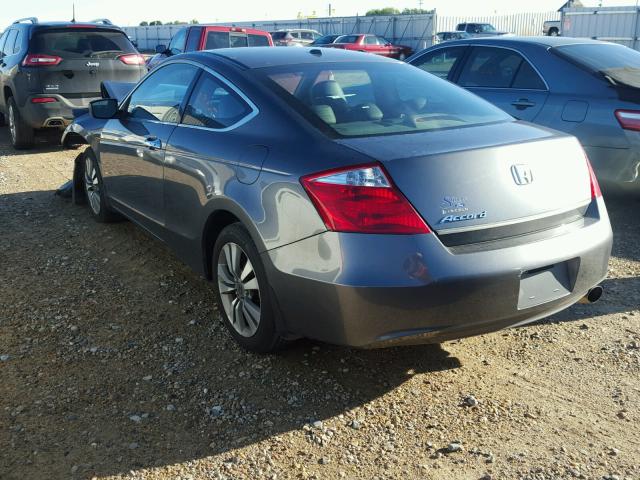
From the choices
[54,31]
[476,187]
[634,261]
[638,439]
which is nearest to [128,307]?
[476,187]

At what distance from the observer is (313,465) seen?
2.87 meters

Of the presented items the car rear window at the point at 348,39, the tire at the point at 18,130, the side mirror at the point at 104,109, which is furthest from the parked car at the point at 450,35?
the side mirror at the point at 104,109

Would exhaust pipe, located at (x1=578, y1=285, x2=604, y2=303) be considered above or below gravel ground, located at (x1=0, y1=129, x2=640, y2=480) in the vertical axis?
above

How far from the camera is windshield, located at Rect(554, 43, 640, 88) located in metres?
6.02

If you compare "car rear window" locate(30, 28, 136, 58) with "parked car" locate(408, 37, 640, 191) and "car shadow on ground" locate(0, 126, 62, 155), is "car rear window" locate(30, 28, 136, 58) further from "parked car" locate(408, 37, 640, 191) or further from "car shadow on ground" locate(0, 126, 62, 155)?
"parked car" locate(408, 37, 640, 191)

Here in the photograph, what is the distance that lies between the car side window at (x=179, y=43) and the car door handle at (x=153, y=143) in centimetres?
1060

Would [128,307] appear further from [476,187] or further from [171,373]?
[476,187]

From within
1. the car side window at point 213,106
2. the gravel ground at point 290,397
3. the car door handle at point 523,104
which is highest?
the car side window at point 213,106

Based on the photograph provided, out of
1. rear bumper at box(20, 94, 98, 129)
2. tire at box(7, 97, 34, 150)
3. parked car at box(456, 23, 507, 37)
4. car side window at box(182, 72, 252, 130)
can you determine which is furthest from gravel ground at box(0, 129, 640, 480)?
parked car at box(456, 23, 507, 37)

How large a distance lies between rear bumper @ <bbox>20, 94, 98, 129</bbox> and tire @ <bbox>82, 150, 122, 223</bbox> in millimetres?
3395

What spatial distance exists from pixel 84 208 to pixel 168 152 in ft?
9.23

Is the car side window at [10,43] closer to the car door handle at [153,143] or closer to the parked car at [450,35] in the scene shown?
the car door handle at [153,143]

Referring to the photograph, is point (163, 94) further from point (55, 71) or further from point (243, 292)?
point (55, 71)

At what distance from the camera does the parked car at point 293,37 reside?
3262 centimetres
